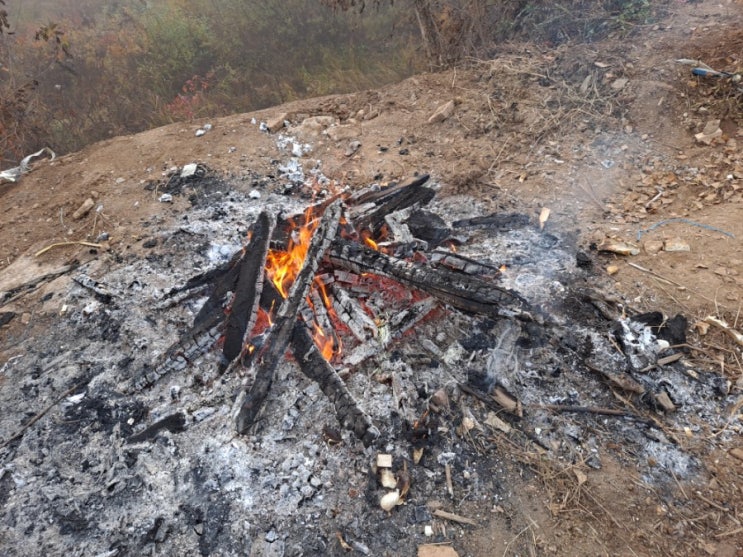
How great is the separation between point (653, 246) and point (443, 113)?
11.0 feet

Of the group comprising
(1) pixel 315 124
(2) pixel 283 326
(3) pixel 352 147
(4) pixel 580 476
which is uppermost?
(1) pixel 315 124

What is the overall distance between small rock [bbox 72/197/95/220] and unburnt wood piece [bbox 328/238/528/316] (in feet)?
11.8

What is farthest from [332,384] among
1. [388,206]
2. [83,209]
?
[83,209]

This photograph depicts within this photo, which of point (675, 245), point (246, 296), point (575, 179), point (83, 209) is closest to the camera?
point (246, 296)

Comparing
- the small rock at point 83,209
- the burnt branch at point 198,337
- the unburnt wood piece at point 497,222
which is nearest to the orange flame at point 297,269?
the burnt branch at point 198,337

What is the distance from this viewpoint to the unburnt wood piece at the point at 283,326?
3.36 m

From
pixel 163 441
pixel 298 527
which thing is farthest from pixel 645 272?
pixel 163 441

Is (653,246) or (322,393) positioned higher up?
(322,393)

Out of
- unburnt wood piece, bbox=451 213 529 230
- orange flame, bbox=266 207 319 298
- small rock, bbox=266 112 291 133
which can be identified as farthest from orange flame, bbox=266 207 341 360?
small rock, bbox=266 112 291 133

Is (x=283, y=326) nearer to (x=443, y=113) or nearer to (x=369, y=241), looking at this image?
(x=369, y=241)

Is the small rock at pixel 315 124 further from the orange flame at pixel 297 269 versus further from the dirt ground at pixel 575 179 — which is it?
the orange flame at pixel 297 269

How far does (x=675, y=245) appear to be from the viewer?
4223 mm

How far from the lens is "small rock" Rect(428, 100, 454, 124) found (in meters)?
6.36

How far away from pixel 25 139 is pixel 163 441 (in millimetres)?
7479
